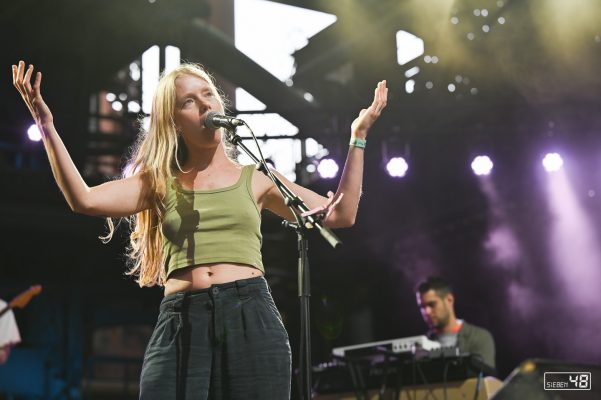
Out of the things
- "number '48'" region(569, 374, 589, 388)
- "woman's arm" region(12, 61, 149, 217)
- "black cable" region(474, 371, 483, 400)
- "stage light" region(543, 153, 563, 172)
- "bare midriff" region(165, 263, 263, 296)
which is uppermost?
"stage light" region(543, 153, 563, 172)

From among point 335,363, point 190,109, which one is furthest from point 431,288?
point 190,109

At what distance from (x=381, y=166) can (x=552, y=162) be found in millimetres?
1782

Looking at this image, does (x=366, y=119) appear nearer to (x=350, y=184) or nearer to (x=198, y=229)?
(x=350, y=184)

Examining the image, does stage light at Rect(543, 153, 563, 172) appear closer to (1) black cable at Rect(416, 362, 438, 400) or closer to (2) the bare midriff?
(1) black cable at Rect(416, 362, 438, 400)

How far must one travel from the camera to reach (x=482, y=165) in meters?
8.63

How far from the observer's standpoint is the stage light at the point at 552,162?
27.7 ft

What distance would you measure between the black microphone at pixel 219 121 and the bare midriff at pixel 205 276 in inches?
17.3

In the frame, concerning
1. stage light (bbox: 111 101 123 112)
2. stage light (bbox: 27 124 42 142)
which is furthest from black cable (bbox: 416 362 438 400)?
stage light (bbox: 111 101 123 112)

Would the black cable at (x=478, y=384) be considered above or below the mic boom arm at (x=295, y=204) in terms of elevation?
below

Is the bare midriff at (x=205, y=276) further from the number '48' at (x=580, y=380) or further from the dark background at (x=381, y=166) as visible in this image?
the dark background at (x=381, y=166)

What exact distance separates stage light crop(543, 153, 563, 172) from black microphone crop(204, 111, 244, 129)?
6.40m

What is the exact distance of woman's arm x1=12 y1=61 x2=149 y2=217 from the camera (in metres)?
2.46
